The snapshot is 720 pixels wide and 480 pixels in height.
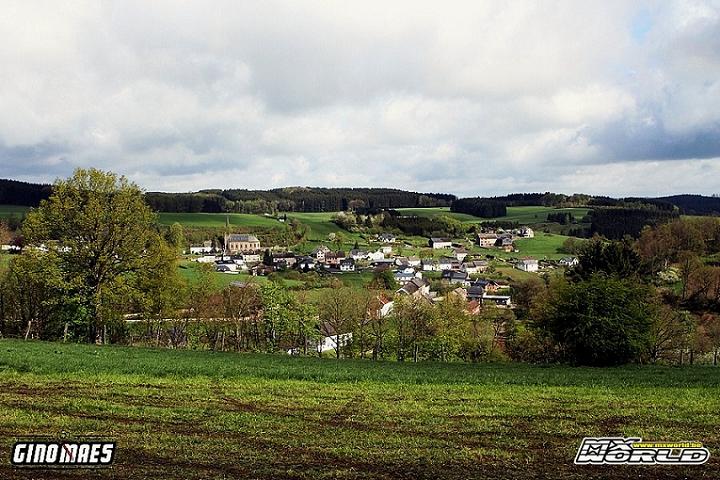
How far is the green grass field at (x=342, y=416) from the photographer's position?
39.8 ft

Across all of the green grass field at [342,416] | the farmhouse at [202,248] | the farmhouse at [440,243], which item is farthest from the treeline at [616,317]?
the farmhouse at [202,248]

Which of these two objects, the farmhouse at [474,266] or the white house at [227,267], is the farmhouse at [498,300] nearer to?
the farmhouse at [474,266]

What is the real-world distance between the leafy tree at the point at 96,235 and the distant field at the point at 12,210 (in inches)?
4867

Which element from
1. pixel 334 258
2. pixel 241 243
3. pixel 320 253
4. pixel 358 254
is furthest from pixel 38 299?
pixel 241 243

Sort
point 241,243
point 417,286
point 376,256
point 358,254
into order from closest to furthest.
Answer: point 417,286 → point 358,254 → point 376,256 → point 241,243

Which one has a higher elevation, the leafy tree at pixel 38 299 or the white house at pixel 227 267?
the leafy tree at pixel 38 299

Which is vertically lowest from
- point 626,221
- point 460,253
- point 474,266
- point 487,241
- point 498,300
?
point 498,300

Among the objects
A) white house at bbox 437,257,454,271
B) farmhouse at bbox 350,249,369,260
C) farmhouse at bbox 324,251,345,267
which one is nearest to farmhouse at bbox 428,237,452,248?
white house at bbox 437,257,454,271

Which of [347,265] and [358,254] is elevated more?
[358,254]

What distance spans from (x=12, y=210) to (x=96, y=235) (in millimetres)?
140780

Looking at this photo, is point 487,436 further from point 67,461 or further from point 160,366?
point 160,366

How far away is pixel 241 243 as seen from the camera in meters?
176

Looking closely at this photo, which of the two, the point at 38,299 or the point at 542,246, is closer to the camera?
the point at 38,299

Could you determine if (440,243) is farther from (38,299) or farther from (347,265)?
(38,299)
